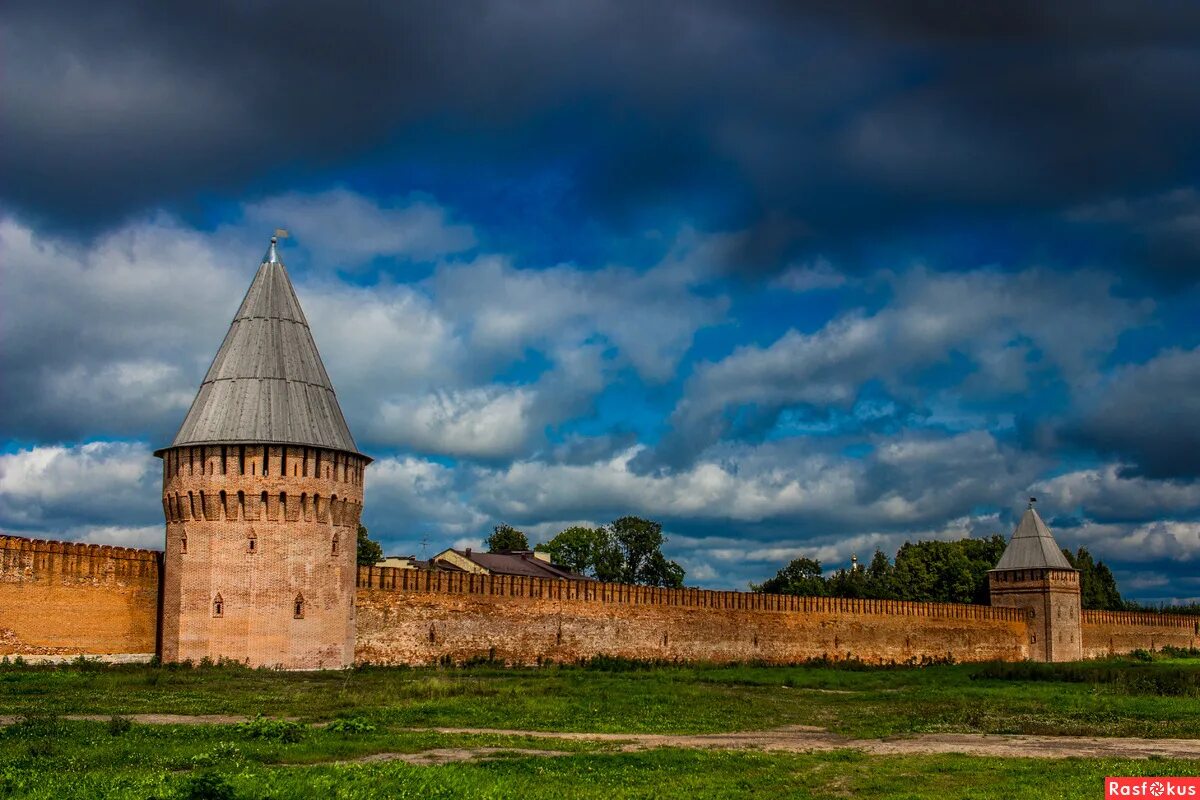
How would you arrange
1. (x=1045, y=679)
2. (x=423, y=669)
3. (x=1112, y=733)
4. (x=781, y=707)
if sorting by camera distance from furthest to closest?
(x=1045, y=679), (x=423, y=669), (x=781, y=707), (x=1112, y=733)

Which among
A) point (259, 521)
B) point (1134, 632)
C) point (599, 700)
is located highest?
point (259, 521)

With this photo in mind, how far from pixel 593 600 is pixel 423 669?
8.23 metres

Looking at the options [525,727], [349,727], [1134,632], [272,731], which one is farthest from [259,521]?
[1134,632]

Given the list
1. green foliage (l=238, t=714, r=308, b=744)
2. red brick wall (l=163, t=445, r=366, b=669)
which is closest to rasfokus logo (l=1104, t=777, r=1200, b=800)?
green foliage (l=238, t=714, r=308, b=744)

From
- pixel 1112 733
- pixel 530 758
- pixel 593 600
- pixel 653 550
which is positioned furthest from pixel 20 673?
pixel 653 550

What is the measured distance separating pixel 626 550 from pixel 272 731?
5731cm

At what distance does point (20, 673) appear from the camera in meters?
22.8

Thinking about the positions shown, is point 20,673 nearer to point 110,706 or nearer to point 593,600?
point 110,706

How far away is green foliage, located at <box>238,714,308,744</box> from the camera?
13812 millimetres

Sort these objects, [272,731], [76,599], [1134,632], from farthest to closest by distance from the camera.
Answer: [1134,632], [76,599], [272,731]

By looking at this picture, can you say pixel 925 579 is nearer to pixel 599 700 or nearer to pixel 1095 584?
pixel 1095 584

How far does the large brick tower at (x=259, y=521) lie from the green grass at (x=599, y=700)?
1157mm

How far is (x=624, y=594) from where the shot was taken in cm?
3675

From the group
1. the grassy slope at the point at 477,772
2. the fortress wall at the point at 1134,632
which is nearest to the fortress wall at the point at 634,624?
the fortress wall at the point at 1134,632
